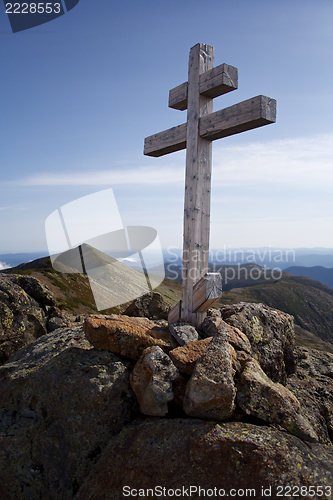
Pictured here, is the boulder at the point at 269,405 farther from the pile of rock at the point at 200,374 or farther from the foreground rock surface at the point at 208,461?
the foreground rock surface at the point at 208,461

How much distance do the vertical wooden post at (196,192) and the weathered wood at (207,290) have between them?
0.29 meters

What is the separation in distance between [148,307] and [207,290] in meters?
5.44

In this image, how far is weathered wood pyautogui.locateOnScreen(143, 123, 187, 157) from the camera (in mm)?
9930

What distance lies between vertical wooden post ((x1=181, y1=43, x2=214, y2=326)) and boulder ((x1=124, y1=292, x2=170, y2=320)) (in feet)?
12.7

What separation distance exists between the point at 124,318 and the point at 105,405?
2.85 metres

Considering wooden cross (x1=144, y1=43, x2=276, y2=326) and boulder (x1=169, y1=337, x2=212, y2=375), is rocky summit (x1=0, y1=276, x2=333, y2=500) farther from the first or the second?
wooden cross (x1=144, y1=43, x2=276, y2=326)

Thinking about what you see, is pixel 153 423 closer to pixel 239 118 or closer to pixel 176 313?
pixel 176 313

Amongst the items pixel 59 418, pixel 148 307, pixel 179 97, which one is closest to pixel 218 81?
pixel 179 97

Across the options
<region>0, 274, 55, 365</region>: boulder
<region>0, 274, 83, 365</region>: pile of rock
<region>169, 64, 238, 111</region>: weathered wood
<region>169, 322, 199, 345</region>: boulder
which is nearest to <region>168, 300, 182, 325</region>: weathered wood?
<region>169, 322, 199, 345</region>: boulder

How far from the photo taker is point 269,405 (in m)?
6.51

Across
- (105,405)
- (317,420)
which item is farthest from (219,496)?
(317,420)

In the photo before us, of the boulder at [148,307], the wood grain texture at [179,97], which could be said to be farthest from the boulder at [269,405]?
the wood grain texture at [179,97]

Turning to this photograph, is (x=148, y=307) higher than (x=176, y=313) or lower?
lower

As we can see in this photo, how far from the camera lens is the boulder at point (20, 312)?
12.8 metres
